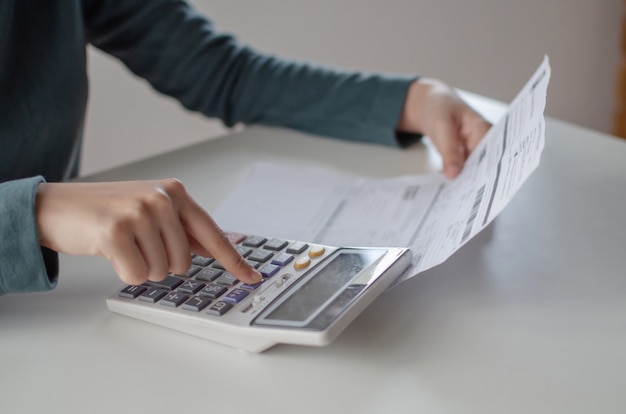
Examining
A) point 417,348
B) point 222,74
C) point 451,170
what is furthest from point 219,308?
point 222,74

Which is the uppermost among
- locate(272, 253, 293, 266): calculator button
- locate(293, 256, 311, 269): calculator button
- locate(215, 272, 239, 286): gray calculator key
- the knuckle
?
the knuckle

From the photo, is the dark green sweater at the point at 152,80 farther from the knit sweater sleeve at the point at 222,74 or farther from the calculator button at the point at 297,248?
the calculator button at the point at 297,248

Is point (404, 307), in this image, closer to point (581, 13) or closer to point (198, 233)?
point (198, 233)

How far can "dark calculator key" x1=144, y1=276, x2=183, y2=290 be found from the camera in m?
0.51

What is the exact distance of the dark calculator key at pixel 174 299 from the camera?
0.49 m

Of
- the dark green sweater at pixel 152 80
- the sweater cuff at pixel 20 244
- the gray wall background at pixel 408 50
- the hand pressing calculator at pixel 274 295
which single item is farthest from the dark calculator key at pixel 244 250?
the gray wall background at pixel 408 50

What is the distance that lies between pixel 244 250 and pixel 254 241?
0.5 inches

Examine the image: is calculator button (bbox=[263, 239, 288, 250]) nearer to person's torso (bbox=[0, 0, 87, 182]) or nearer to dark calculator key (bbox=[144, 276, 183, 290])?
dark calculator key (bbox=[144, 276, 183, 290])

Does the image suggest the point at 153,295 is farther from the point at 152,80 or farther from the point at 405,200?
the point at 152,80

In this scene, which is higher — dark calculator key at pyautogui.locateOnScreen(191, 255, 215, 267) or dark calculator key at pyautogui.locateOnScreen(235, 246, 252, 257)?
dark calculator key at pyautogui.locateOnScreen(235, 246, 252, 257)

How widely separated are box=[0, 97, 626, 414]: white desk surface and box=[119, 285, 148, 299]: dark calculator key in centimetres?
2

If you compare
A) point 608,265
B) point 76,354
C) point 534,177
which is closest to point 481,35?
point 534,177

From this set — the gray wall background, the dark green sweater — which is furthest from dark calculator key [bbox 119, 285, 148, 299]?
the gray wall background

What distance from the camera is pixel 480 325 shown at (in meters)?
0.47
